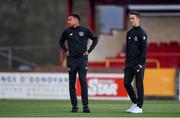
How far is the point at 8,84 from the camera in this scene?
27062mm

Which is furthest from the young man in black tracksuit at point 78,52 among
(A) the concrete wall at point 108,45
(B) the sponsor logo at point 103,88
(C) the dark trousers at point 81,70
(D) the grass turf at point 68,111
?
(A) the concrete wall at point 108,45

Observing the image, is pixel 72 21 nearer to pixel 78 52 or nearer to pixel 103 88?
pixel 78 52

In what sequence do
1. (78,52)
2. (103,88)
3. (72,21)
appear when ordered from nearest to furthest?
1. (72,21)
2. (78,52)
3. (103,88)

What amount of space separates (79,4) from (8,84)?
1102 inches

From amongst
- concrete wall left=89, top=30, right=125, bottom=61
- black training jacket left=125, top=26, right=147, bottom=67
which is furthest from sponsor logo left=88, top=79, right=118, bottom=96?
black training jacket left=125, top=26, right=147, bottom=67

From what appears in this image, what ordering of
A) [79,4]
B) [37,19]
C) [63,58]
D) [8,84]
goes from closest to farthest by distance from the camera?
1. [8,84]
2. [63,58]
3. [79,4]
4. [37,19]

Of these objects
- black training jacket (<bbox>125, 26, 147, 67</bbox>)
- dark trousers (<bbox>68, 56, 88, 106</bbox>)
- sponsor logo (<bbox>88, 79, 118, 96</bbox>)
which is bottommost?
sponsor logo (<bbox>88, 79, 118, 96</bbox>)

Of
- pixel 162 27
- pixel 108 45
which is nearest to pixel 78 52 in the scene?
pixel 108 45

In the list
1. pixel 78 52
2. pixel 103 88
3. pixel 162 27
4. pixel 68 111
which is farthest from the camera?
pixel 162 27

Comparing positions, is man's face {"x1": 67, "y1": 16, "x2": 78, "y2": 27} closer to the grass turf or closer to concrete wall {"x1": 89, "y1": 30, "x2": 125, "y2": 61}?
the grass turf

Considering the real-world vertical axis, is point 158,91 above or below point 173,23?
below

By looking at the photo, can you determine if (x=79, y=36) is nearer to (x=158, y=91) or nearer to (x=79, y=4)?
(x=158, y=91)

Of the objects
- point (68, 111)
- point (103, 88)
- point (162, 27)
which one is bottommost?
point (68, 111)

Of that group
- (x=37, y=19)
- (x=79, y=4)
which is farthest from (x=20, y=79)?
(x=37, y=19)
